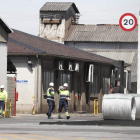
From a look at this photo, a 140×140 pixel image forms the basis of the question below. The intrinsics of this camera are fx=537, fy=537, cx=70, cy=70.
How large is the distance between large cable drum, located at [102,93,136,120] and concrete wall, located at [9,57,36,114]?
1065cm

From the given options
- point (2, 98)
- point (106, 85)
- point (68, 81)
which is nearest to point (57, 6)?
point (106, 85)

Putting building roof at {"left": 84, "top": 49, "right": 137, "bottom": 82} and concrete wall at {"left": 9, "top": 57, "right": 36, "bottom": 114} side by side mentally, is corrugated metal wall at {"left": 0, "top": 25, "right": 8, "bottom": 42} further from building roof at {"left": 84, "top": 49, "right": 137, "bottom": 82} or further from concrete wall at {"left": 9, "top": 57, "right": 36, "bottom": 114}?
building roof at {"left": 84, "top": 49, "right": 137, "bottom": 82}

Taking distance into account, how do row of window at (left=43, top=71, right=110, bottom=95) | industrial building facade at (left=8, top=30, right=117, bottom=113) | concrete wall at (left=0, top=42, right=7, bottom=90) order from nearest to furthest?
concrete wall at (left=0, top=42, right=7, bottom=90), industrial building facade at (left=8, top=30, right=117, bottom=113), row of window at (left=43, top=71, right=110, bottom=95)

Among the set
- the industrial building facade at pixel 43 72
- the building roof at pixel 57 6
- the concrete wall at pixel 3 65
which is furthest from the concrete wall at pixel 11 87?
the building roof at pixel 57 6

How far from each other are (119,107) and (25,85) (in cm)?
1169

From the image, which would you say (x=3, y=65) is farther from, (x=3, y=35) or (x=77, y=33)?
Result: (x=77, y=33)

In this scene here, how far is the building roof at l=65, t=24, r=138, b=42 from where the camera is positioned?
78188mm

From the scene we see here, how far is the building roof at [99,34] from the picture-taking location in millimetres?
78188

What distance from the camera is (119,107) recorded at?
2245cm

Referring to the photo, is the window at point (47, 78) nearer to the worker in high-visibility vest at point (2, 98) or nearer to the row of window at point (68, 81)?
the row of window at point (68, 81)

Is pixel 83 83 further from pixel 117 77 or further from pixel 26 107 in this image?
pixel 117 77

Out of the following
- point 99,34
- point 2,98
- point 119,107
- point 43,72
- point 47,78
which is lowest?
point 119,107

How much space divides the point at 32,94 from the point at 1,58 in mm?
4972

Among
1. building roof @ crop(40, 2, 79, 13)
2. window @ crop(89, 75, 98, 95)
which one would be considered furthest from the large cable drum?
building roof @ crop(40, 2, 79, 13)
